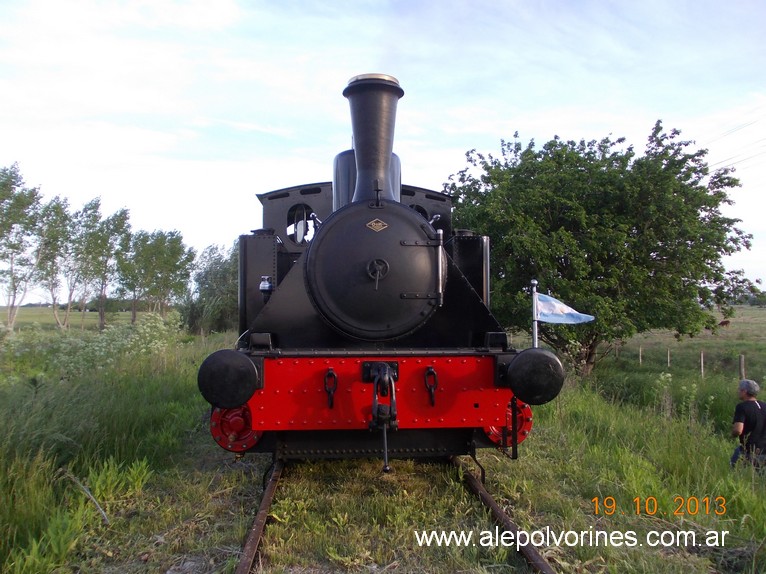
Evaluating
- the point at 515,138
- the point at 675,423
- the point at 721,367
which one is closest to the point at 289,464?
the point at 675,423

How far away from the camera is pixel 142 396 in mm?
6570

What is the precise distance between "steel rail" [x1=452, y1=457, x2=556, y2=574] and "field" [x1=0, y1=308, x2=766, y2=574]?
0.25 ft

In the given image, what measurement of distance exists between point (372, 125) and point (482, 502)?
2885 millimetres

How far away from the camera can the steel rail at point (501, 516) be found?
2.68m

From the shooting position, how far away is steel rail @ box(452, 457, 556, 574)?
2.68 meters

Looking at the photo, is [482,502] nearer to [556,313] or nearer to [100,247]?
[556,313]

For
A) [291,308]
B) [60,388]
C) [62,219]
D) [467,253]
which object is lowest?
[60,388]

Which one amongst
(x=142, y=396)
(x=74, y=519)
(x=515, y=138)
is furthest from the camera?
(x=515, y=138)

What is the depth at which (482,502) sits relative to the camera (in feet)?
11.7

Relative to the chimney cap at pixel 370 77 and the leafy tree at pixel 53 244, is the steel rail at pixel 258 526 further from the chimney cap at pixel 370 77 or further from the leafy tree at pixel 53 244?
the leafy tree at pixel 53 244

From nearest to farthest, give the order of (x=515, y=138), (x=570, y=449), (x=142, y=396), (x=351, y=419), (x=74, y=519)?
(x=74, y=519) < (x=351, y=419) < (x=570, y=449) < (x=142, y=396) < (x=515, y=138)

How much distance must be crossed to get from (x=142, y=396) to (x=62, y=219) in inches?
777

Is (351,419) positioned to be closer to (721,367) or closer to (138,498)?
(138,498)
